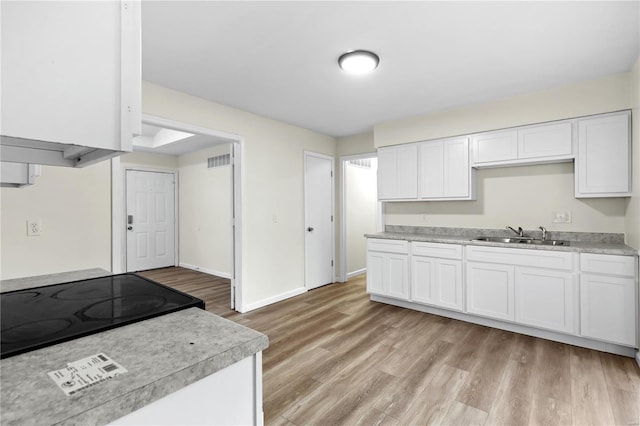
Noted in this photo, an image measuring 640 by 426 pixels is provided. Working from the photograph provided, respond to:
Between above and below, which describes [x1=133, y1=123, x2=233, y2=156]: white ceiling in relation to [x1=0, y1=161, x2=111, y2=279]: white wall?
above

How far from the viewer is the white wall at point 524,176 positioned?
2.96m

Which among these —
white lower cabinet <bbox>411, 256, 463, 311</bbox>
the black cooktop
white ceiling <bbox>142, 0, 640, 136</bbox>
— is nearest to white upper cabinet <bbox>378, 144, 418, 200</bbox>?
white ceiling <bbox>142, 0, 640, 136</bbox>

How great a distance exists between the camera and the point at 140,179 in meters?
6.00

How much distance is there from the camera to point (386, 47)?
7.67ft

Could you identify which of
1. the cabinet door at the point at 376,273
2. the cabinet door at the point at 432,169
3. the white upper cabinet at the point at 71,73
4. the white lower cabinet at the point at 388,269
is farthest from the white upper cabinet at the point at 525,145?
the white upper cabinet at the point at 71,73

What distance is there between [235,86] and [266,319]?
99.9 inches

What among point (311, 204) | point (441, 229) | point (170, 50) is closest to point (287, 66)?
point (170, 50)

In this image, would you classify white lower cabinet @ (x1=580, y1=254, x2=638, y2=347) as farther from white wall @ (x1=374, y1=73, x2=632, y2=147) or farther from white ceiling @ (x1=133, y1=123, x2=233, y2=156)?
white ceiling @ (x1=133, y1=123, x2=233, y2=156)

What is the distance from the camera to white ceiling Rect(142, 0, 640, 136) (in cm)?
192

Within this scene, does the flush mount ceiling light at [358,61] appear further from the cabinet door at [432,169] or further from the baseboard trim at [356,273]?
the baseboard trim at [356,273]

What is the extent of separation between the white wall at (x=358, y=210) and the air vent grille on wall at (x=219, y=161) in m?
2.10

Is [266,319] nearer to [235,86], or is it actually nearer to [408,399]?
[408,399]

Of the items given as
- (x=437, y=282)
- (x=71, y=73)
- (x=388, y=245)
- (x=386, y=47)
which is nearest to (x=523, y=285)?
(x=437, y=282)

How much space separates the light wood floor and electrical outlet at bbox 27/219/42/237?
6.54 ft
